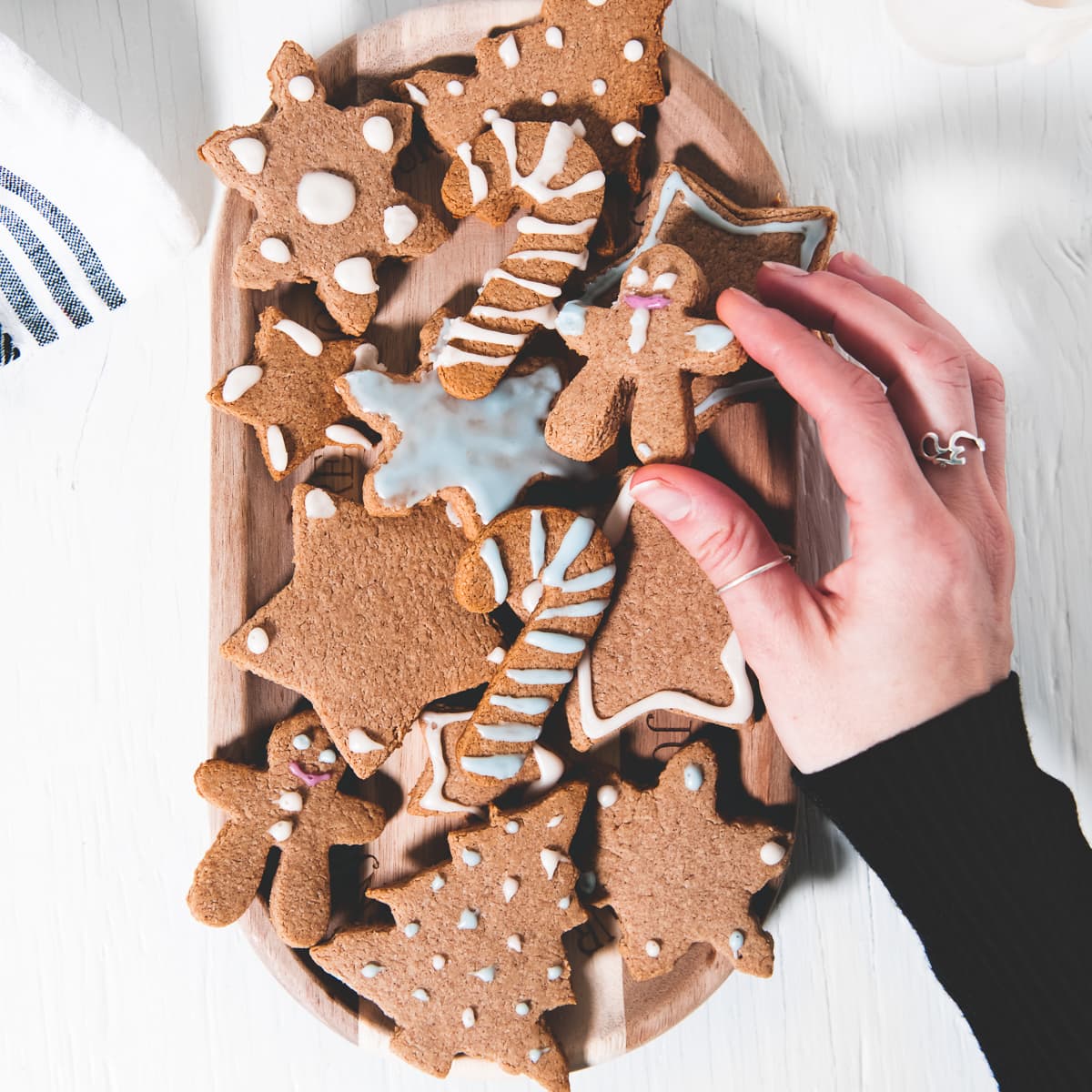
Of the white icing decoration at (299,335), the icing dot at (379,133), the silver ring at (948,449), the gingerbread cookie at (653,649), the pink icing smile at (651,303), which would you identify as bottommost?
the gingerbread cookie at (653,649)

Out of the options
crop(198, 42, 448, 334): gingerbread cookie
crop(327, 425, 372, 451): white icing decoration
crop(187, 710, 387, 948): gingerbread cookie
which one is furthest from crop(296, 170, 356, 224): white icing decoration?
crop(187, 710, 387, 948): gingerbread cookie

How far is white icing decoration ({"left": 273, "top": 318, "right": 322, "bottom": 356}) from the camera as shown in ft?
4.09

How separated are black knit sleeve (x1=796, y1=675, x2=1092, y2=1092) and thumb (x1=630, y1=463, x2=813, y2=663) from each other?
191 mm

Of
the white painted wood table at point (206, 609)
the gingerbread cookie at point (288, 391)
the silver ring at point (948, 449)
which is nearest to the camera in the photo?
the silver ring at point (948, 449)

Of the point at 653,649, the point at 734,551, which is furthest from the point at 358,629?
the point at 734,551

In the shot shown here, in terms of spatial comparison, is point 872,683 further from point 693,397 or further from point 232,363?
point 232,363

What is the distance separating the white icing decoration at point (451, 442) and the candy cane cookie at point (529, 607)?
55 millimetres

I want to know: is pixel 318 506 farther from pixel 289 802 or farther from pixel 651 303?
pixel 651 303

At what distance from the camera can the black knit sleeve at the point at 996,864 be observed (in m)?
→ 1.09

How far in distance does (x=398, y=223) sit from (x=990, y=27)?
0.95m

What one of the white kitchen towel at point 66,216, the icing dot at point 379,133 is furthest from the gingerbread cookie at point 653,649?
the white kitchen towel at point 66,216

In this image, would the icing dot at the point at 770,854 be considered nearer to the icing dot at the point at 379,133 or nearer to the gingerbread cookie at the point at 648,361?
the gingerbread cookie at the point at 648,361

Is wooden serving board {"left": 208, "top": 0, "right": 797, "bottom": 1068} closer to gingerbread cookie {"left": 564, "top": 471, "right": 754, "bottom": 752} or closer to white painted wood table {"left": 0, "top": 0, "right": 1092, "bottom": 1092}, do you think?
gingerbread cookie {"left": 564, "top": 471, "right": 754, "bottom": 752}

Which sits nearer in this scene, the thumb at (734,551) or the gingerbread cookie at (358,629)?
the thumb at (734,551)
